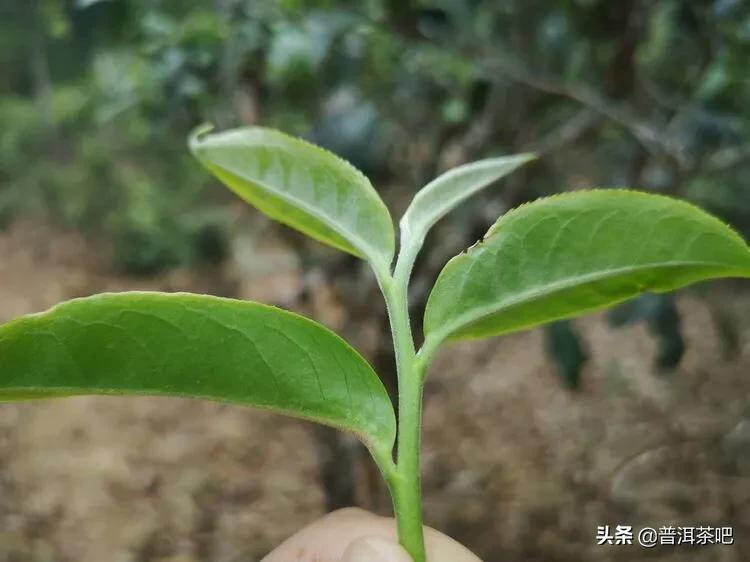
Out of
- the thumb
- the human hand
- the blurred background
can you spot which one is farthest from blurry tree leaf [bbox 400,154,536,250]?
the blurred background

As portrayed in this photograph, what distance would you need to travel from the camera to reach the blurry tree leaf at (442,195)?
39 cm

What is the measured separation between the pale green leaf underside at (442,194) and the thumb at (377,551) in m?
0.14

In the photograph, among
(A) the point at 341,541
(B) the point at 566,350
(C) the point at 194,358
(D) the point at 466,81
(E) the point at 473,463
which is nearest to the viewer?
(C) the point at 194,358

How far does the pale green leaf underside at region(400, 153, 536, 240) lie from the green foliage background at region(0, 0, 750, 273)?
441mm

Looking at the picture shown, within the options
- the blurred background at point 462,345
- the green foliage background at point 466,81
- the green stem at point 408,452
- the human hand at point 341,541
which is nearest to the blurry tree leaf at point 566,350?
the blurred background at point 462,345

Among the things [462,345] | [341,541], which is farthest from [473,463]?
[341,541]

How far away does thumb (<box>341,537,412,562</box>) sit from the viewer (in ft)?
1.11

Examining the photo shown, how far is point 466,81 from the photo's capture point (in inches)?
49.6

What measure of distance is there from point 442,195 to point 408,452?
0.15m

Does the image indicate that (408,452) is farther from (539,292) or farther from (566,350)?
(566,350)

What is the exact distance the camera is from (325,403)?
33 centimetres

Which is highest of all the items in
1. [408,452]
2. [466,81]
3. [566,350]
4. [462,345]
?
[408,452]

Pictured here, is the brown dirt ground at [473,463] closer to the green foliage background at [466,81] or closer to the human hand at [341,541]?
the green foliage background at [466,81]

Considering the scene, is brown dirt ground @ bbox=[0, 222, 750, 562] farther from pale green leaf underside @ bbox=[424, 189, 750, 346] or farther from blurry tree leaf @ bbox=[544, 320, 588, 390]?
pale green leaf underside @ bbox=[424, 189, 750, 346]
